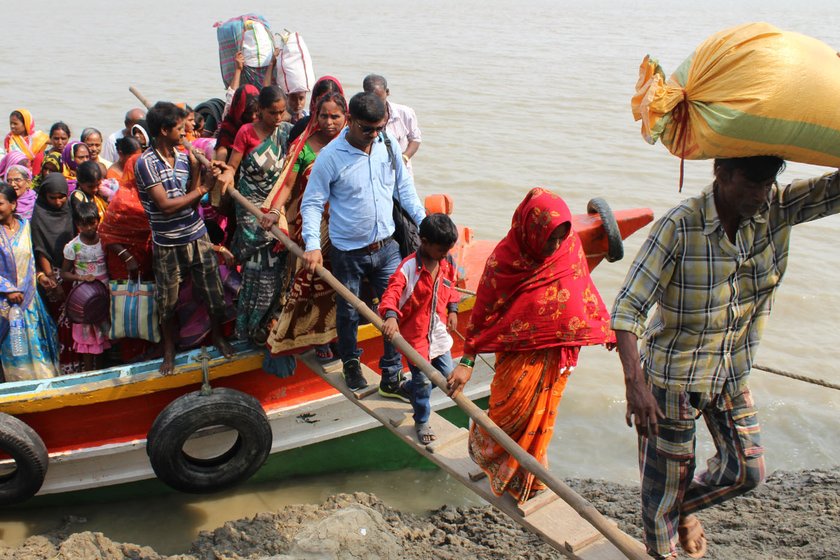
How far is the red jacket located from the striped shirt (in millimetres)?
1253

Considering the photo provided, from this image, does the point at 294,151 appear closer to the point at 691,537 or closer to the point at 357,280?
the point at 357,280

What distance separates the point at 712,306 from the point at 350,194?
197cm

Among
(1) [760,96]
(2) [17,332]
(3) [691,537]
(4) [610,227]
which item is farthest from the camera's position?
(4) [610,227]

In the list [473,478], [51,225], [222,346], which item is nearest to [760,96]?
[473,478]

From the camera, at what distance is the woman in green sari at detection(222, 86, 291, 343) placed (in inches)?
185

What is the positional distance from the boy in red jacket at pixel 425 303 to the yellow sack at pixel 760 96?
53.2 inches

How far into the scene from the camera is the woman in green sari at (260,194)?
4.71 m

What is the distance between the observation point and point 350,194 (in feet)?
13.9

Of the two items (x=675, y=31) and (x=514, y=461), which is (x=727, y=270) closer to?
(x=514, y=461)

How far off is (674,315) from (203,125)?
5009 millimetres

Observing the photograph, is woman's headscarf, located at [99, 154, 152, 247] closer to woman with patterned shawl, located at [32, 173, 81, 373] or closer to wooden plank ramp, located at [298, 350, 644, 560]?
woman with patterned shawl, located at [32, 173, 81, 373]

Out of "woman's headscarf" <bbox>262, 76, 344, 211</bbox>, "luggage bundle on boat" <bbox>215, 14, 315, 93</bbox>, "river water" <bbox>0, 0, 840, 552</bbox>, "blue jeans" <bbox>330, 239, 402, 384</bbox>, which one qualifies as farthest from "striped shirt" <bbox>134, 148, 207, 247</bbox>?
"luggage bundle on boat" <bbox>215, 14, 315, 93</bbox>

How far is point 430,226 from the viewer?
388cm

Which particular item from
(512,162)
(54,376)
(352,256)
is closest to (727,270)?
(352,256)
